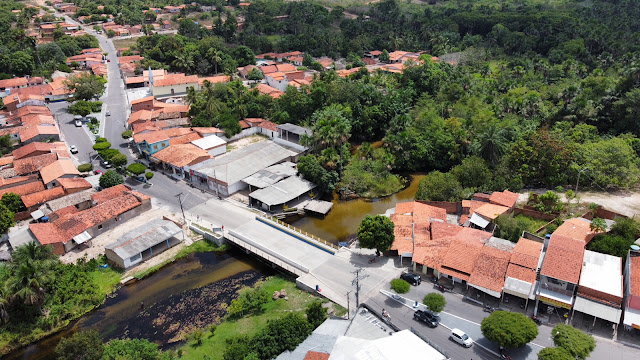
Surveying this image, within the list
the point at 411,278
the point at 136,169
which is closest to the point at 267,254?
the point at 411,278

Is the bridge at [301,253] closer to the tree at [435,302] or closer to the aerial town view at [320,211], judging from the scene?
the aerial town view at [320,211]

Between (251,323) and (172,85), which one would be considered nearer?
(251,323)

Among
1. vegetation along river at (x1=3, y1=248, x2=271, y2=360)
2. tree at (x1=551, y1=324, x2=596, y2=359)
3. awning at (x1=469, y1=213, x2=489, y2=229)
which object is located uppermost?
tree at (x1=551, y1=324, x2=596, y2=359)

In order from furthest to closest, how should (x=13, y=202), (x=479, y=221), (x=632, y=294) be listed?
(x=13, y=202) → (x=479, y=221) → (x=632, y=294)

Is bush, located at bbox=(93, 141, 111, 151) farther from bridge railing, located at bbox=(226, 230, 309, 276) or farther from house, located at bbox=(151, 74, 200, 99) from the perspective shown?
bridge railing, located at bbox=(226, 230, 309, 276)

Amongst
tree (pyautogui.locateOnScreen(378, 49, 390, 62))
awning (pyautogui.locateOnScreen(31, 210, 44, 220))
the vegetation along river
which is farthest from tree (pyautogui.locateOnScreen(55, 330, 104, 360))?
tree (pyautogui.locateOnScreen(378, 49, 390, 62))

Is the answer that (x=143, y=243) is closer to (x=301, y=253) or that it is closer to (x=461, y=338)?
(x=301, y=253)

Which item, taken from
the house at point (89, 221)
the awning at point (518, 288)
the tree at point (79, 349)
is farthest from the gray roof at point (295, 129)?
the tree at point (79, 349)

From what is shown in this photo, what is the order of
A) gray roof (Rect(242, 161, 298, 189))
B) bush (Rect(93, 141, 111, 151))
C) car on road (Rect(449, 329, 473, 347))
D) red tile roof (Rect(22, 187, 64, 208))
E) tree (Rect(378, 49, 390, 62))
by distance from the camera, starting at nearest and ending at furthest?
car on road (Rect(449, 329, 473, 347)) < red tile roof (Rect(22, 187, 64, 208)) < gray roof (Rect(242, 161, 298, 189)) < bush (Rect(93, 141, 111, 151)) < tree (Rect(378, 49, 390, 62))
